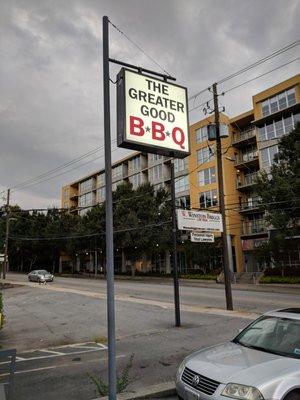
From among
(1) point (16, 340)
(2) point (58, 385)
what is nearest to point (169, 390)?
(2) point (58, 385)

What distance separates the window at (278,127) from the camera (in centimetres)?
4344

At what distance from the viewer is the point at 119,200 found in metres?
51.4

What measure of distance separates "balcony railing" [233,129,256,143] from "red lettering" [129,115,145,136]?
4361 centimetres

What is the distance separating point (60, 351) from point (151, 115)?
647cm

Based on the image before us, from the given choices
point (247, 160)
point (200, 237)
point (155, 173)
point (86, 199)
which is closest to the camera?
point (200, 237)

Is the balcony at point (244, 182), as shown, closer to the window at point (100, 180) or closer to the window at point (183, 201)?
the window at point (183, 201)

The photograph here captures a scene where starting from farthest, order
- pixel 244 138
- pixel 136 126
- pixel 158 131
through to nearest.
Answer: pixel 244 138, pixel 158 131, pixel 136 126

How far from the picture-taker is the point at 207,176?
51.7 m

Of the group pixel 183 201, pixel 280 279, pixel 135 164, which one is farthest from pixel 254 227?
pixel 135 164

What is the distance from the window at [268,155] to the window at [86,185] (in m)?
49.0

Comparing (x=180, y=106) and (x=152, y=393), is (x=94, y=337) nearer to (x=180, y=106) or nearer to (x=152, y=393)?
(x=152, y=393)

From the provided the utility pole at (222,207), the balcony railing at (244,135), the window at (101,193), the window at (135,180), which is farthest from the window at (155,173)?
the utility pole at (222,207)

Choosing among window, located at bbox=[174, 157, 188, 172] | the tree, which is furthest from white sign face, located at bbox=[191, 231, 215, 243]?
window, located at bbox=[174, 157, 188, 172]

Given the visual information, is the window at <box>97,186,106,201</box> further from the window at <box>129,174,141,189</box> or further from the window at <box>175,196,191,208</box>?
the window at <box>175,196,191,208</box>
